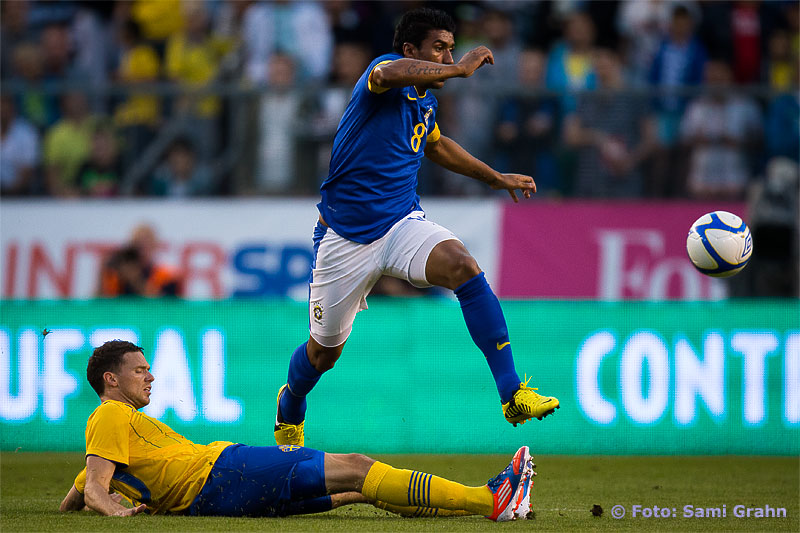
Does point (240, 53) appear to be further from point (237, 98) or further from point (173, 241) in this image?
point (173, 241)

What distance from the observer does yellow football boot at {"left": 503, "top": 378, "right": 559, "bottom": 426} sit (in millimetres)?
5910

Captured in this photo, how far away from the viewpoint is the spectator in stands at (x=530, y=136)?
1225cm

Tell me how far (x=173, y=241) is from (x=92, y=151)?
136cm

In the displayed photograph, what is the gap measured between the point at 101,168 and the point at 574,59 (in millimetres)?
5356

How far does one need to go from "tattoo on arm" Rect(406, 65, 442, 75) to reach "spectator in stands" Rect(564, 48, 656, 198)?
20.6ft

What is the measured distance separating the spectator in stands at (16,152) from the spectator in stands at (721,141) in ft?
23.2

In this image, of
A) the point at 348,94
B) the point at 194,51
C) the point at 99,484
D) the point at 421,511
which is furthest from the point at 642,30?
the point at 99,484

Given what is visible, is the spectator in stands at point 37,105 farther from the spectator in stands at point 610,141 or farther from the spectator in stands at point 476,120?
the spectator in stands at point 610,141

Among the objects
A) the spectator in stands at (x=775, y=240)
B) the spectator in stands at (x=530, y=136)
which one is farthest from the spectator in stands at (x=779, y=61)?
the spectator in stands at (x=530, y=136)

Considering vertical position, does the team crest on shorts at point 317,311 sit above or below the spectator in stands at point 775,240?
below

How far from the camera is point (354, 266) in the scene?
669 centimetres

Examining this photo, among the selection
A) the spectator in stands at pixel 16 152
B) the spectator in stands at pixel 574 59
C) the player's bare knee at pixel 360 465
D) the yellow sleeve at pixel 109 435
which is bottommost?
the player's bare knee at pixel 360 465

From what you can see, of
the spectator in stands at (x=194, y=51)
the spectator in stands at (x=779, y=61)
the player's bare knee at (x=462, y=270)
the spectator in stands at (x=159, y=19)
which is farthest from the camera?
the spectator in stands at (x=159, y=19)

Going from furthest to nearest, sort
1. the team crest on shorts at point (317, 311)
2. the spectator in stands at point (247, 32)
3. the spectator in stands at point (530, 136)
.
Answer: the spectator in stands at point (247, 32) → the spectator in stands at point (530, 136) → the team crest on shorts at point (317, 311)
